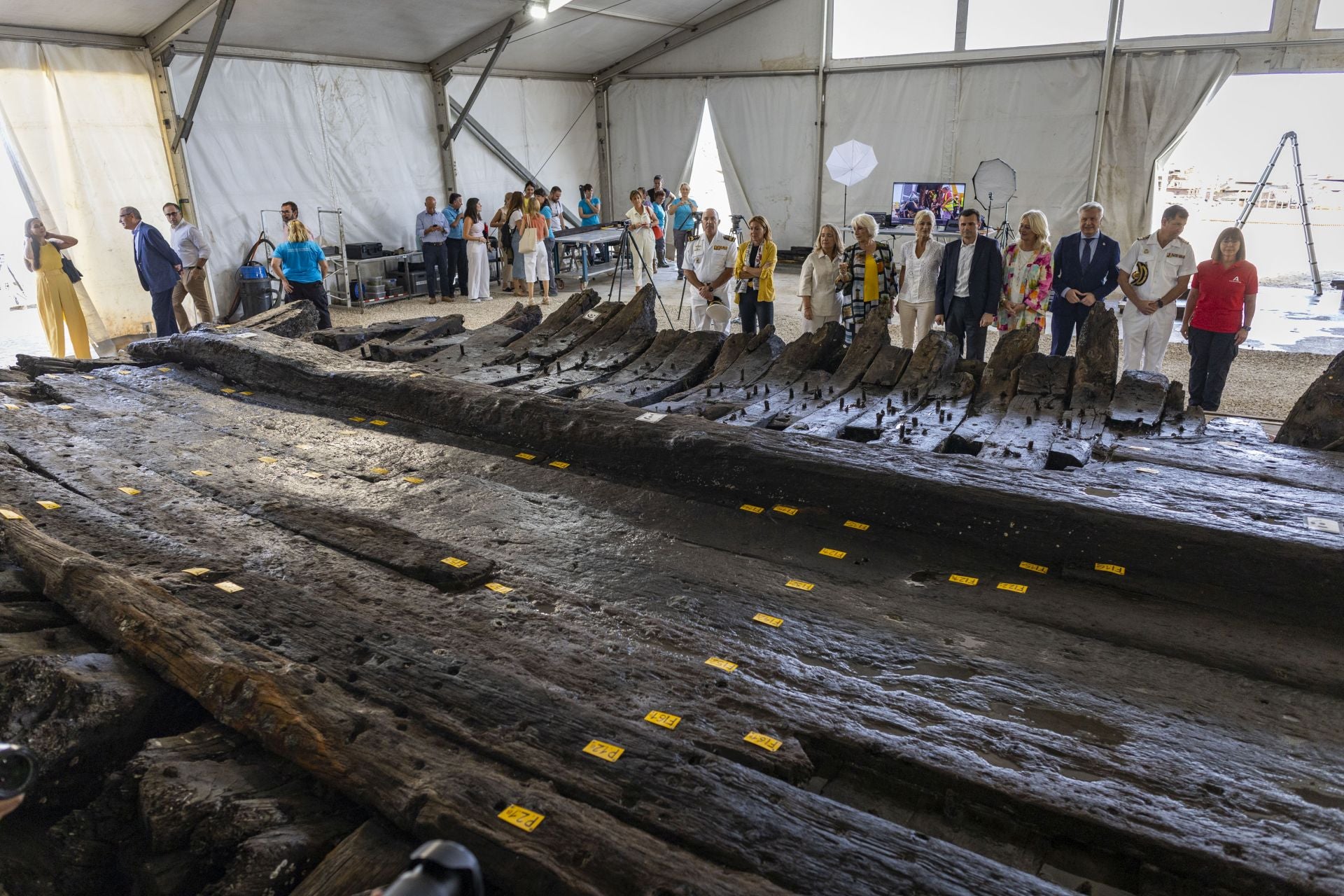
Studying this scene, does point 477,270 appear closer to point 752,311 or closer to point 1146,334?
point 752,311

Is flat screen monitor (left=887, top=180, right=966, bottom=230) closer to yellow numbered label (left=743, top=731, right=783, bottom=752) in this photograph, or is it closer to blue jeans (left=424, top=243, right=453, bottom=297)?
blue jeans (left=424, top=243, right=453, bottom=297)

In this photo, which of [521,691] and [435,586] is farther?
[435,586]

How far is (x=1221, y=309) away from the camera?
803 cm

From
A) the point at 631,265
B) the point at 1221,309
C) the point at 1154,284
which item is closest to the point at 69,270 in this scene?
the point at 631,265

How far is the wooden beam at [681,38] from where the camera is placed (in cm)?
2083

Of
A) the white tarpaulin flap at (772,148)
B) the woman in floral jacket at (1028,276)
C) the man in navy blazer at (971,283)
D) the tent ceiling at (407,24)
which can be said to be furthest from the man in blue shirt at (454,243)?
the woman in floral jacket at (1028,276)

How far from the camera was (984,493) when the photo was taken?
399 cm

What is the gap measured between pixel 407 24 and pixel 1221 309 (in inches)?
547

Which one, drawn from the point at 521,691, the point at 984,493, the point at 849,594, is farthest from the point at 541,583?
the point at 984,493

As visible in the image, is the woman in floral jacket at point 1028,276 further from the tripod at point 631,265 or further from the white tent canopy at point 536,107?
the white tent canopy at point 536,107

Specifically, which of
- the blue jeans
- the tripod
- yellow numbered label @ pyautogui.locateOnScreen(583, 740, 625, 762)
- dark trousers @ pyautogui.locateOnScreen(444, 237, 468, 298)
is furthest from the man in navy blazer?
dark trousers @ pyautogui.locateOnScreen(444, 237, 468, 298)

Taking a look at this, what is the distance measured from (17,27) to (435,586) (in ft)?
40.5

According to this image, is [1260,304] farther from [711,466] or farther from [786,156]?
[711,466]

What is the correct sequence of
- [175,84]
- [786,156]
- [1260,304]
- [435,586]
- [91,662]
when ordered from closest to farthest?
[91,662] → [435,586] → [175,84] → [1260,304] → [786,156]
